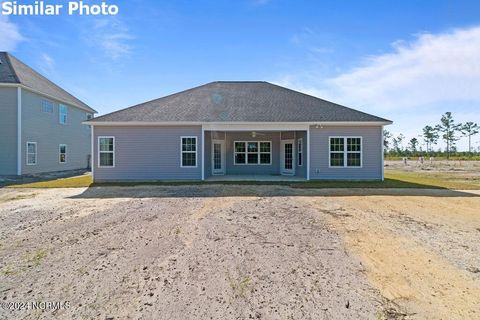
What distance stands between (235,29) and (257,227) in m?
9.36

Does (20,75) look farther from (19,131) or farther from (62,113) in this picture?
(62,113)

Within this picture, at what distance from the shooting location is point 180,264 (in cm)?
430

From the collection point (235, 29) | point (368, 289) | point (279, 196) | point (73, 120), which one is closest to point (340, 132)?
point (279, 196)

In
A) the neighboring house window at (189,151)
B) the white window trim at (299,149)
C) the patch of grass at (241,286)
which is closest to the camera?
the patch of grass at (241,286)

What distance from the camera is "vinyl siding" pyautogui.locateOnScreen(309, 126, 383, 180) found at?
14.3 metres

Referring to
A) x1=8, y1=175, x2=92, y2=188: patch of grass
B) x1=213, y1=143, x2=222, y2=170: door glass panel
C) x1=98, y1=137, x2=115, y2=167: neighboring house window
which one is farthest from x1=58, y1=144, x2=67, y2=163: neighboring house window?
x1=213, y1=143, x2=222, y2=170: door glass panel

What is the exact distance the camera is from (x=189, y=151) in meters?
14.5

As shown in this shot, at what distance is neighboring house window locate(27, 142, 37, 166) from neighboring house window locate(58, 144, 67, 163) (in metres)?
2.90

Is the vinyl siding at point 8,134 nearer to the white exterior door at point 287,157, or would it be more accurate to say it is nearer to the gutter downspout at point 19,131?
the gutter downspout at point 19,131

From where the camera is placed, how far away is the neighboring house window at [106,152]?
1444 centimetres

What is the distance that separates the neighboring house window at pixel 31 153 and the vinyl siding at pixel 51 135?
0.22 meters

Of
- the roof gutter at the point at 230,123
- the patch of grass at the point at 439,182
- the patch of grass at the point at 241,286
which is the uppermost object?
the roof gutter at the point at 230,123

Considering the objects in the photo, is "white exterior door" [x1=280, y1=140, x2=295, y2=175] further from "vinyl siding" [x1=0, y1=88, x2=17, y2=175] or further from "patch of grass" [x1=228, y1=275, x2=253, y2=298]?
"vinyl siding" [x1=0, y1=88, x2=17, y2=175]

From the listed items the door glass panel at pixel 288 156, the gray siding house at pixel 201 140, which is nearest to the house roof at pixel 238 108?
the gray siding house at pixel 201 140
